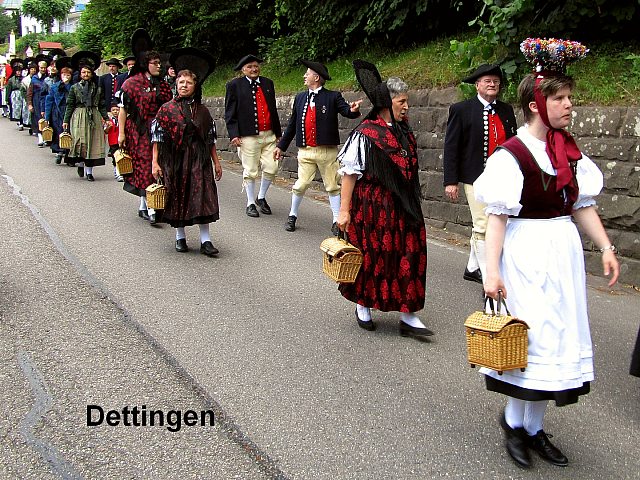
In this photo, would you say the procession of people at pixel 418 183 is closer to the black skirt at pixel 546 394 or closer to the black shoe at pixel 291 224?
the black skirt at pixel 546 394

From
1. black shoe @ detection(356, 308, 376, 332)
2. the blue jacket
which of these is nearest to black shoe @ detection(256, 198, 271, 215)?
the blue jacket

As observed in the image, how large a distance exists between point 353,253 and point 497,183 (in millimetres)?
1815

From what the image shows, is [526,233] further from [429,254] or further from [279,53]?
[279,53]

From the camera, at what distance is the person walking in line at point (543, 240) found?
355cm

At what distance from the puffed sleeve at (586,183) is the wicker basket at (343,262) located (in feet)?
5.89

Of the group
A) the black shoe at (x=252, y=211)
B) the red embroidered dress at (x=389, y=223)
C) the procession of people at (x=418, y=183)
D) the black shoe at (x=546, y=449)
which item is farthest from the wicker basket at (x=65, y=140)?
the black shoe at (x=546, y=449)

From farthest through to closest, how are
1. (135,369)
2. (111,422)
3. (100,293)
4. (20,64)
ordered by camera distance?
(20,64)
(100,293)
(135,369)
(111,422)

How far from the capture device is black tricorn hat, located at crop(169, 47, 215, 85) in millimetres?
7539

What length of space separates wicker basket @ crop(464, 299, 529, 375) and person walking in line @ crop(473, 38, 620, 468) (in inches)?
3.9

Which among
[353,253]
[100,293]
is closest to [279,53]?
[100,293]

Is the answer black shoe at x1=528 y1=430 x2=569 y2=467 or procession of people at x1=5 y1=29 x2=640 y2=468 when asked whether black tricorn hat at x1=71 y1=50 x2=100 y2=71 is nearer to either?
procession of people at x1=5 y1=29 x2=640 y2=468

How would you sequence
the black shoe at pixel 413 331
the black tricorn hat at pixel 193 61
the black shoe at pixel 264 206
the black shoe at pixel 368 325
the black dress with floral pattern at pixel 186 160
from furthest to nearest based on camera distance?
1. the black shoe at pixel 264 206
2. the black dress with floral pattern at pixel 186 160
3. the black tricorn hat at pixel 193 61
4. the black shoe at pixel 368 325
5. the black shoe at pixel 413 331

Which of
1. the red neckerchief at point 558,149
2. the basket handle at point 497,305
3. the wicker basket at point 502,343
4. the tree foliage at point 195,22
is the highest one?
the tree foliage at point 195,22

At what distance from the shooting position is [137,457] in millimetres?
3826
